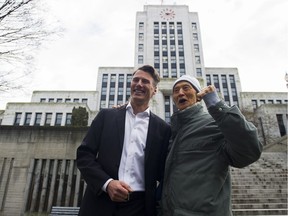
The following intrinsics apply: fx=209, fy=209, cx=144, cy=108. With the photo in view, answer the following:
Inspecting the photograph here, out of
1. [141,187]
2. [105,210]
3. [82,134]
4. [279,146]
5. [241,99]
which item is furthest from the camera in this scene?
[241,99]

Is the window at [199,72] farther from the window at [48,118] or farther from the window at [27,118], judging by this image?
the window at [27,118]

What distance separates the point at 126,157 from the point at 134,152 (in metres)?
0.09

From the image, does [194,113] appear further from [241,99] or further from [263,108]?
[241,99]

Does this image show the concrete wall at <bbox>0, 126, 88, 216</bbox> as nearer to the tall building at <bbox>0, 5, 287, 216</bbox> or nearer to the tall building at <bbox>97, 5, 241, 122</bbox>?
the tall building at <bbox>0, 5, 287, 216</bbox>

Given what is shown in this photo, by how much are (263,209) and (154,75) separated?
18.4ft

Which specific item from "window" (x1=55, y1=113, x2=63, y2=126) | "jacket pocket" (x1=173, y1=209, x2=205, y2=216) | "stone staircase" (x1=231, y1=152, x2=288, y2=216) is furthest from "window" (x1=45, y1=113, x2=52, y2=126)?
"jacket pocket" (x1=173, y1=209, x2=205, y2=216)

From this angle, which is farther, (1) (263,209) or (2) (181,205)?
(1) (263,209)

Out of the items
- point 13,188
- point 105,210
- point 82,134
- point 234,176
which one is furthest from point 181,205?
point 234,176

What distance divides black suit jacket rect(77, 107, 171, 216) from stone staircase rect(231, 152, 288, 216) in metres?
4.76

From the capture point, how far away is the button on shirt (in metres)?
2.03

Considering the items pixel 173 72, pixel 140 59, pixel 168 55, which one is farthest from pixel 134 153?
pixel 168 55

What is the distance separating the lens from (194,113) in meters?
2.12

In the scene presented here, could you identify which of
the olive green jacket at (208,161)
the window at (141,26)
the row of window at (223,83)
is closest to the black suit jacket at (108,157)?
the olive green jacket at (208,161)

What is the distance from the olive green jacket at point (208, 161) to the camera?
164 cm
